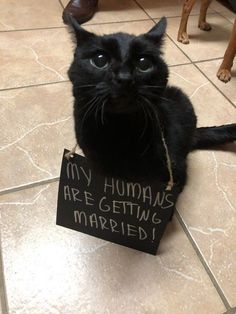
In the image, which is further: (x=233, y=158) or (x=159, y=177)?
(x=233, y=158)

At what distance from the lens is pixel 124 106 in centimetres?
52

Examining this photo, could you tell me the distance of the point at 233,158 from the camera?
92 centimetres

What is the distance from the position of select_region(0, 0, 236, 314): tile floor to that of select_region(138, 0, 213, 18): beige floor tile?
396 millimetres

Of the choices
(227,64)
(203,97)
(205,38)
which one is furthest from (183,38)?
(203,97)

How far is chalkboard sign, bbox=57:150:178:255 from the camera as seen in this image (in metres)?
0.61

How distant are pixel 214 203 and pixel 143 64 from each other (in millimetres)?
428

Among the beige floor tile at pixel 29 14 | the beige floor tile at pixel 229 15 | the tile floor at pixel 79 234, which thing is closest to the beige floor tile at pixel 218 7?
the beige floor tile at pixel 229 15

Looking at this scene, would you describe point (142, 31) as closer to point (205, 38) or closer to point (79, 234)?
point (205, 38)

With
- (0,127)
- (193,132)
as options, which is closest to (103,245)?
(193,132)

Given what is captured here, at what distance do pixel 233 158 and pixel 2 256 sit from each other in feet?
2.10

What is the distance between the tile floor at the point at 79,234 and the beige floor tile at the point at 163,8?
396mm

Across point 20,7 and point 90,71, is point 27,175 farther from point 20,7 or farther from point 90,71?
point 20,7

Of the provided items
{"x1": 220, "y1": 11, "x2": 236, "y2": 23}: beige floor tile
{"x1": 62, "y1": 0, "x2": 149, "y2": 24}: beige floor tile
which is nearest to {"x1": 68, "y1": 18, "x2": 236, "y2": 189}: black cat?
{"x1": 62, "y1": 0, "x2": 149, "y2": 24}: beige floor tile

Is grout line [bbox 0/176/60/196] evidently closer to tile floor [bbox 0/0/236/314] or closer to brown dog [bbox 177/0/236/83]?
tile floor [bbox 0/0/236/314]
